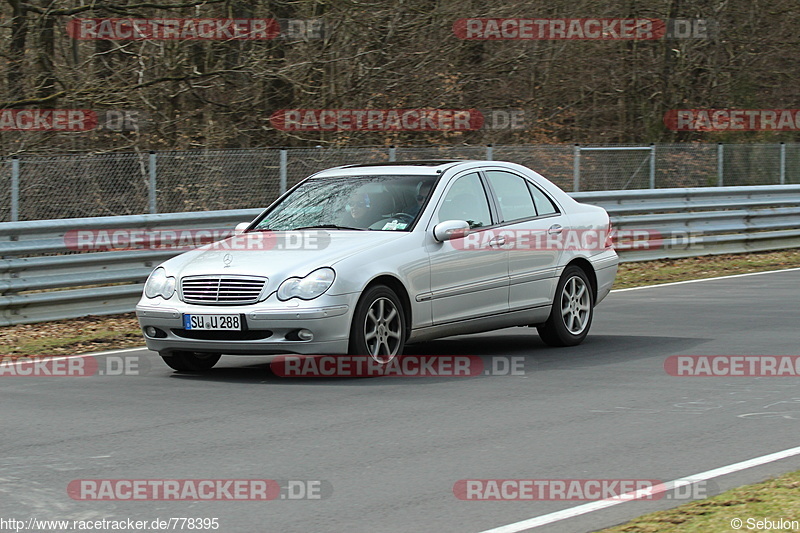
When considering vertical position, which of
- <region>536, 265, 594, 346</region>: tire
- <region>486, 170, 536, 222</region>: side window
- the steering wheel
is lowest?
<region>536, 265, 594, 346</region>: tire

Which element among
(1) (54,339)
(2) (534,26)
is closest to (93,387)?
(1) (54,339)

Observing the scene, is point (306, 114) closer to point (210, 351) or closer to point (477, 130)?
point (477, 130)

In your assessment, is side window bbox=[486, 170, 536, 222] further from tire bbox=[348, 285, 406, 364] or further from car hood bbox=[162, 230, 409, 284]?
tire bbox=[348, 285, 406, 364]

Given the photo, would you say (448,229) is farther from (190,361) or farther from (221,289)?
(190,361)

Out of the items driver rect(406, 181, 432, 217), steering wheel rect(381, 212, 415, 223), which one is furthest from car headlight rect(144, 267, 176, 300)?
driver rect(406, 181, 432, 217)

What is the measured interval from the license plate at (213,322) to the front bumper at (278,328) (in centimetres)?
4

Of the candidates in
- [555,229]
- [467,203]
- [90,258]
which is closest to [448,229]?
[467,203]

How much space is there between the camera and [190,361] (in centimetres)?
1020

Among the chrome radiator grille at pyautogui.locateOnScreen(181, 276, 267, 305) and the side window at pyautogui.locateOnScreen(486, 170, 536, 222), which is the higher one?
the side window at pyautogui.locateOnScreen(486, 170, 536, 222)

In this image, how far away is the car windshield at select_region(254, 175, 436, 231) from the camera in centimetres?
1034

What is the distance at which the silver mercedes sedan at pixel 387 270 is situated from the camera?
9.34 m

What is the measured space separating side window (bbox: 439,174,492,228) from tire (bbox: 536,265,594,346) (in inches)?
42.8

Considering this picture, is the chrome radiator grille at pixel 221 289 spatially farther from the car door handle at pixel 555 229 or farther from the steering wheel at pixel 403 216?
the car door handle at pixel 555 229

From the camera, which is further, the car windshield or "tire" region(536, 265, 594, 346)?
"tire" region(536, 265, 594, 346)
